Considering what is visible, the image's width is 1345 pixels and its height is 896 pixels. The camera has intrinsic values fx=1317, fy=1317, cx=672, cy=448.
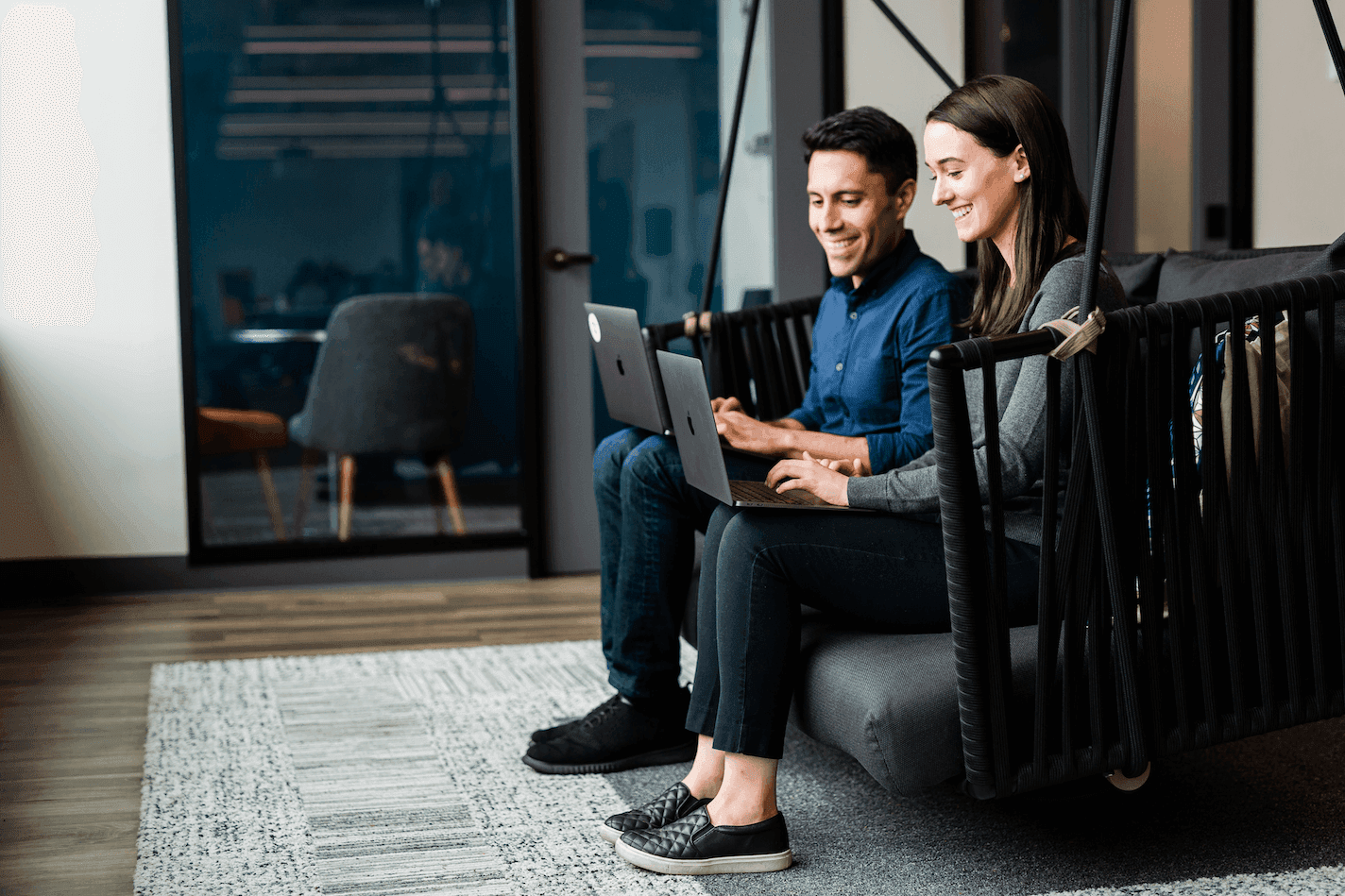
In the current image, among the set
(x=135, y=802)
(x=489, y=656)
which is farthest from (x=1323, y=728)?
(x=135, y=802)

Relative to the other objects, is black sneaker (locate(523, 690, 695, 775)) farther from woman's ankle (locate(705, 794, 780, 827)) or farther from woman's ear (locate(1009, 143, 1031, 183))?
woman's ear (locate(1009, 143, 1031, 183))

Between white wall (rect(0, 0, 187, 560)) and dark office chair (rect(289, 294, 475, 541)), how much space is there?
1.36 ft

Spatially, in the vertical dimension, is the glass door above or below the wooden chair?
above

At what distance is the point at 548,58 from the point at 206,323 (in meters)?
1.30

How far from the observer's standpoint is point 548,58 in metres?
4.03

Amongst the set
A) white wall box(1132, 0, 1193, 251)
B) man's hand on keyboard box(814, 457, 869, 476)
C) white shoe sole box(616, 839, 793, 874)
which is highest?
white wall box(1132, 0, 1193, 251)

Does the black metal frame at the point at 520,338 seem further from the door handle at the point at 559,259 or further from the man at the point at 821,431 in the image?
the man at the point at 821,431

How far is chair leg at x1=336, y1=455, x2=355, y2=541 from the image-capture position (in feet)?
13.3

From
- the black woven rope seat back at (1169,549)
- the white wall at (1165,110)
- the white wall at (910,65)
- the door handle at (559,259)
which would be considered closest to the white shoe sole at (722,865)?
the black woven rope seat back at (1169,549)

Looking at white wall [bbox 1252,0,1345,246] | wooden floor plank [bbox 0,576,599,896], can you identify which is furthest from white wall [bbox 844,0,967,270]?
wooden floor plank [bbox 0,576,599,896]

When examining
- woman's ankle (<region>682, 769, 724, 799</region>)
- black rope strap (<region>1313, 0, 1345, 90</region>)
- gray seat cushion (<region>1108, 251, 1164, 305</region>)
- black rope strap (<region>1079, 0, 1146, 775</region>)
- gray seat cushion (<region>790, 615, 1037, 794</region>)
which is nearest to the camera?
black rope strap (<region>1079, 0, 1146, 775</region>)

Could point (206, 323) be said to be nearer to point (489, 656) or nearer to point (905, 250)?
point (489, 656)

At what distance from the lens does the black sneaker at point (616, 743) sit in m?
2.20

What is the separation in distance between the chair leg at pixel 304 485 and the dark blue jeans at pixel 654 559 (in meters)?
2.05
